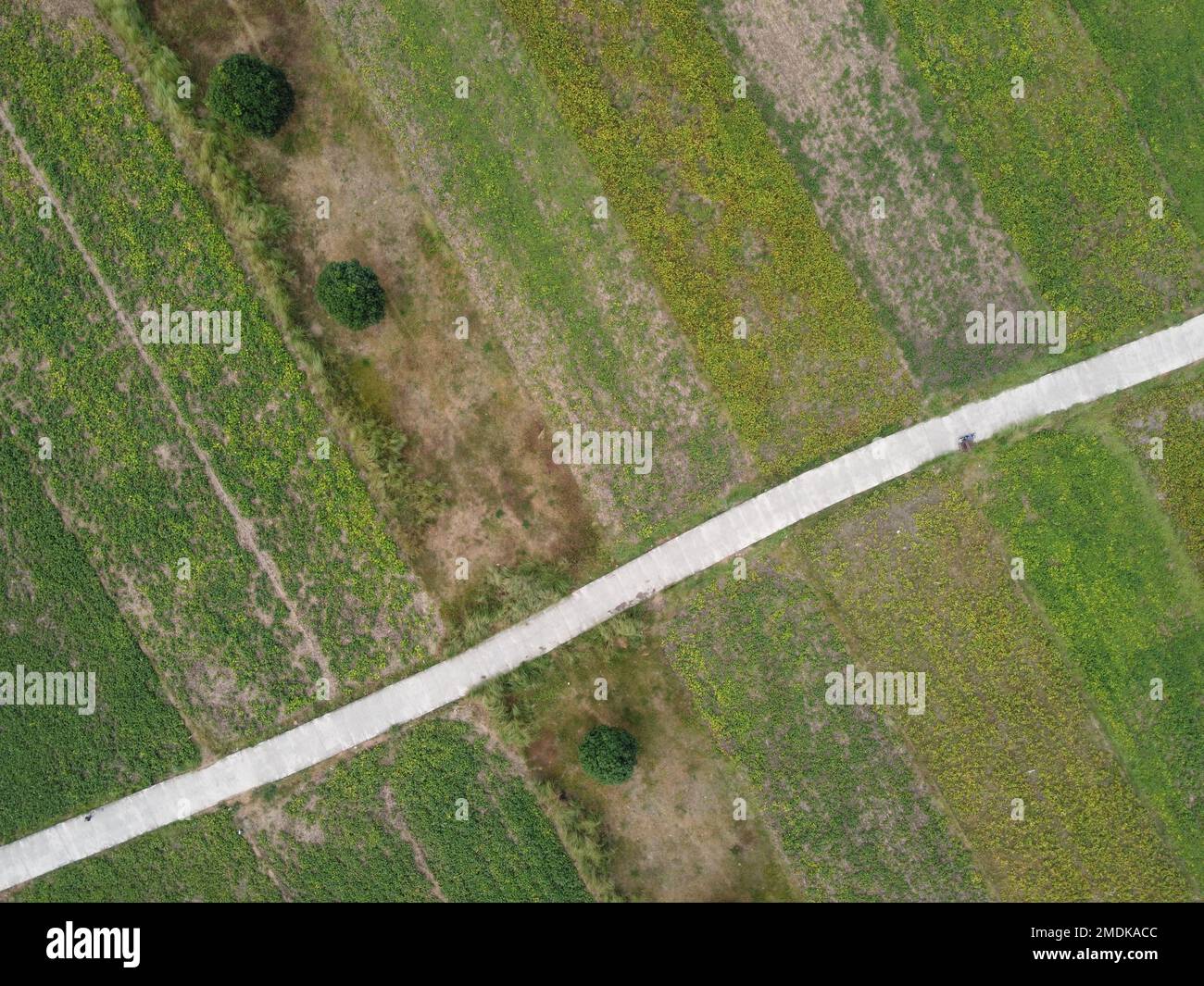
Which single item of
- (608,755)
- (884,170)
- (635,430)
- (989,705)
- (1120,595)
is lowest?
(608,755)

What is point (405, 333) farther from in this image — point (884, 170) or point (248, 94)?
point (884, 170)

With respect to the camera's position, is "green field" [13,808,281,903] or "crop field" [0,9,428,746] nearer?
"crop field" [0,9,428,746]

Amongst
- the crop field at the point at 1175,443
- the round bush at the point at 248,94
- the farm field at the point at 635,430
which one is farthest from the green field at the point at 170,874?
the crop field at the point at 1175,443

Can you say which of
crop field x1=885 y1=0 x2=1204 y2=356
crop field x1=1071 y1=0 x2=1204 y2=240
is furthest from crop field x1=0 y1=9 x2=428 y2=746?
crop field x1=1071 y1=0 x2=1204 y2=240

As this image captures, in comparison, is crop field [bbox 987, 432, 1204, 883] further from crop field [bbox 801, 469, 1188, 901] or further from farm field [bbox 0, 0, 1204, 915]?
crop field [bbox 801, 469, 1188, 901]

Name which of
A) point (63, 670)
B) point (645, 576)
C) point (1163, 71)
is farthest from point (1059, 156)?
point (63, 670)
